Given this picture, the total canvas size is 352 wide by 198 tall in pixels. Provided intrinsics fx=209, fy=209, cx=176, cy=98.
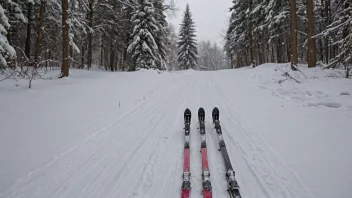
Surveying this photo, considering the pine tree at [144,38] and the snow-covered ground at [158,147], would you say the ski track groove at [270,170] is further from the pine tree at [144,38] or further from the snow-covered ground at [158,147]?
the pine tree at [144,38]

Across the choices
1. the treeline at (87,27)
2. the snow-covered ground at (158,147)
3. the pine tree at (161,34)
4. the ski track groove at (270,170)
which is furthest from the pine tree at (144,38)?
the ski track groove at (270,170)

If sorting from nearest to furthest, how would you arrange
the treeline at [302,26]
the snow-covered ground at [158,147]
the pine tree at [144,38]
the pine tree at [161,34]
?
the snow-covered ground at [158,147] → the treeline at [302,26] → the pine tree at [144,38] → the pine tree at [161,34]

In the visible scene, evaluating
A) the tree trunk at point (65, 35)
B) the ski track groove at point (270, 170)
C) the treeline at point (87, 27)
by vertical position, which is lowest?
the ski track groove at point (270, 170)

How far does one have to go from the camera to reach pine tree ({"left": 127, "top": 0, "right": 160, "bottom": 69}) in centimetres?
2152

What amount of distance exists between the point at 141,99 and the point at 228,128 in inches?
191

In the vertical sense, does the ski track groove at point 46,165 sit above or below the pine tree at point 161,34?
below

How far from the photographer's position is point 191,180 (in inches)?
138

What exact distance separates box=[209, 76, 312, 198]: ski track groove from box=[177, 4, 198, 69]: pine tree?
125 feet

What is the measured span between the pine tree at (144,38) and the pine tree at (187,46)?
2064cm

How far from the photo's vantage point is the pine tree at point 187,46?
42.7 m

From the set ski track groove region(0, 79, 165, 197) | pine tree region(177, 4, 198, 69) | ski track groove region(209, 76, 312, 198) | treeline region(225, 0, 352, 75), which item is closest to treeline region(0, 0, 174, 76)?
ski track groove region(0, 79, 165, 197)

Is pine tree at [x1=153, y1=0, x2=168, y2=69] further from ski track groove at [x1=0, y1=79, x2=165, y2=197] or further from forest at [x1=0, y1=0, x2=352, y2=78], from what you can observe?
ski track groove at [x1=0, y1=79, x2=165, y2=197]

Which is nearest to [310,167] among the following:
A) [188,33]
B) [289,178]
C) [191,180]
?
[289,178]

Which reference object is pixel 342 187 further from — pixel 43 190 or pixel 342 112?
pixel 43 190
